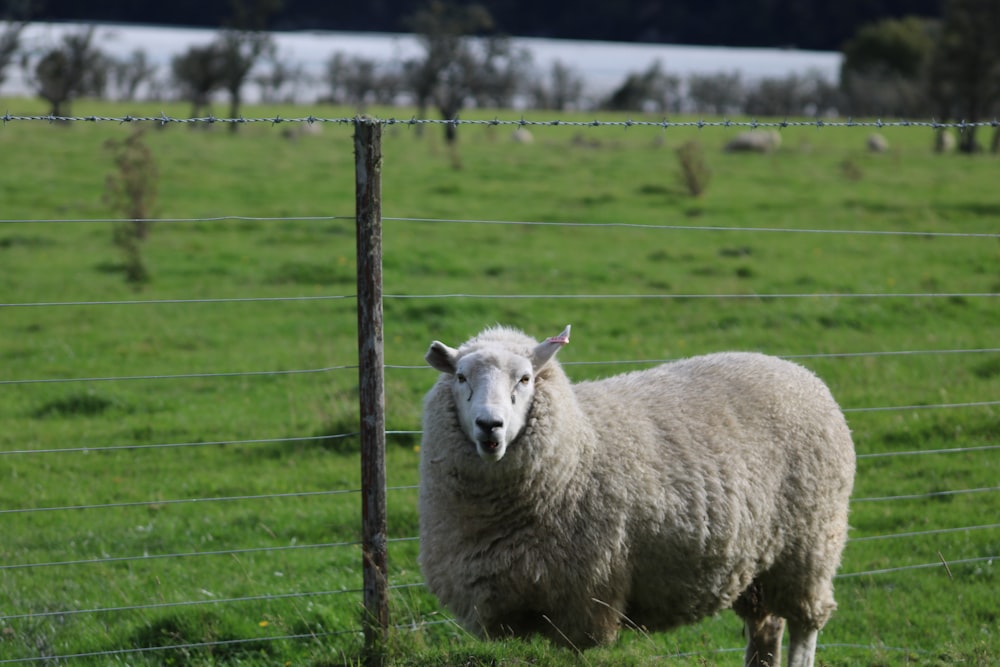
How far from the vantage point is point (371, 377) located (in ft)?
13.5

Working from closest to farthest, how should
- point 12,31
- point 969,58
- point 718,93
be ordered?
1. point 969,58
2. point 12,31
3. point 718,93

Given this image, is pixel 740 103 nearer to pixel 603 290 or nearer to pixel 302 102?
pixel 302 102

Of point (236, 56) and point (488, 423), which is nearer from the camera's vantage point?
point (488, 423)

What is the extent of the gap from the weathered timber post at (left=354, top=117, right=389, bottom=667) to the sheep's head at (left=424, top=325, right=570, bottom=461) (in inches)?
10.4

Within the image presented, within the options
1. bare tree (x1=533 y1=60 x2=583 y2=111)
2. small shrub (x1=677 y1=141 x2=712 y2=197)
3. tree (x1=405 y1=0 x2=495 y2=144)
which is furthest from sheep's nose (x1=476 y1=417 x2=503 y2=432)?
bare tree (x1=533 y1=60 x2=583 y2=111)

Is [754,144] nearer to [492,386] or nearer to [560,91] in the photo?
[492,386]

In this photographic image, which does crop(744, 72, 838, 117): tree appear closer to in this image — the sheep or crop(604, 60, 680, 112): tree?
crop(604, 60, 680, 112): tree

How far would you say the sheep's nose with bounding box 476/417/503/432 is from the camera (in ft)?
12.4

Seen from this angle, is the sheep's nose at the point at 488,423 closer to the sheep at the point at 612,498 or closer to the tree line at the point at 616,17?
the sheep at the point at 612,498

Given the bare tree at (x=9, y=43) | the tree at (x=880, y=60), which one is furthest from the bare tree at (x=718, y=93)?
the bare tree at (x=9, y=43)

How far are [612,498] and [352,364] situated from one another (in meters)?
5.63

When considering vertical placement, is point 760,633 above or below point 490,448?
below

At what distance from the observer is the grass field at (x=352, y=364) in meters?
5.11


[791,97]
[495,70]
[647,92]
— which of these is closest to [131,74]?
[495,70]
